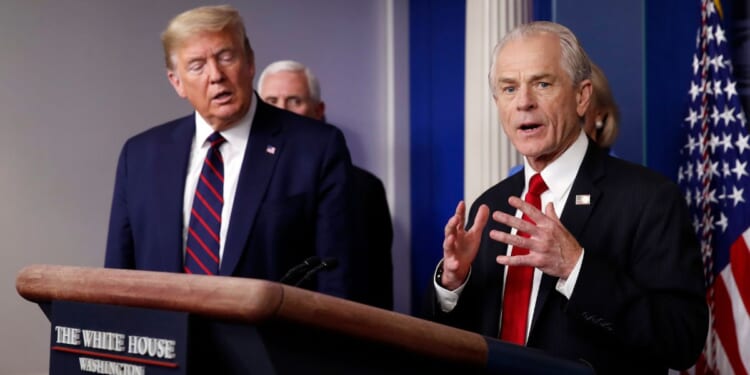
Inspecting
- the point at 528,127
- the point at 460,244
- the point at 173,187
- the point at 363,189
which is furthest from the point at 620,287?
the point at 363,189

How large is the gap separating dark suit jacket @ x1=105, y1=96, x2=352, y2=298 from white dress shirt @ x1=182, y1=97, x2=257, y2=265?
22mm

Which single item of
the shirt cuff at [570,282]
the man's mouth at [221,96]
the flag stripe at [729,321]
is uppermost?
the man's mouth at [221,96]

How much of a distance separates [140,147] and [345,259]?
677 millimetres

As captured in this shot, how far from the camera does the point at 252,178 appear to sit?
101 inches

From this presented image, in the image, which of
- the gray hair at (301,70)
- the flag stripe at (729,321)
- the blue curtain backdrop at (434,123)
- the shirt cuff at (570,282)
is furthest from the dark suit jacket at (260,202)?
the blue curtain backdrop at (434,123)

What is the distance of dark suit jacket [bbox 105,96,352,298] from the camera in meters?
2.52

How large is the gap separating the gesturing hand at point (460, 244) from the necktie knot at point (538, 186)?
0.17 metres

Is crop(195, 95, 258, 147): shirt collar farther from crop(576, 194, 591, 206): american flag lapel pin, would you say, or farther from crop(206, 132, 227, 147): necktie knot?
crop(576, 194, 591, 206): american flag lapel pin

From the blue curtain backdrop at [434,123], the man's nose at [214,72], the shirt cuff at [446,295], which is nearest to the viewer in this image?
the shirt cuff at [446,295]

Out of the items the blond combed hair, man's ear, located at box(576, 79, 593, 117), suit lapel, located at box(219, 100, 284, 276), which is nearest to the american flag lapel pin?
man's ear, located at box(576, 79, 593, 117)

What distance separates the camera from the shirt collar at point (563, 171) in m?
2.10

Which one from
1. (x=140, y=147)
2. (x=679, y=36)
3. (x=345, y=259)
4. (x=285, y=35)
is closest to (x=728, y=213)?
(x=679, y=36)

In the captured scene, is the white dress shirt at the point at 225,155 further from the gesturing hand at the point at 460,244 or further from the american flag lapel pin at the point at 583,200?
the american flag lapel pin at the point at 583,200

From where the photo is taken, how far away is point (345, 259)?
2609mm
